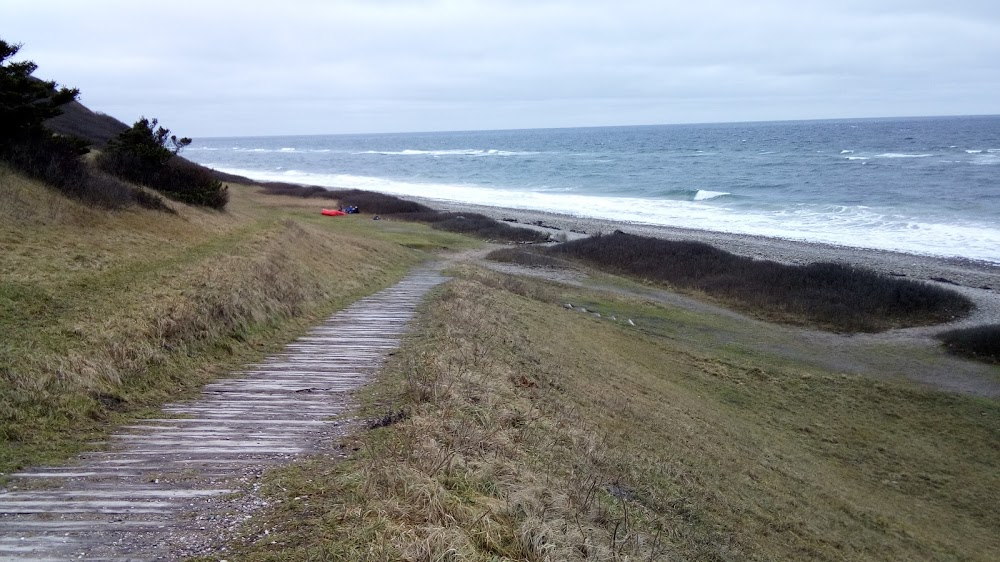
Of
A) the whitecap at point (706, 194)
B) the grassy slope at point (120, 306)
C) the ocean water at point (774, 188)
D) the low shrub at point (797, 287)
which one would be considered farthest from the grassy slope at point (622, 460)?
the whitecap at point (706, 194)

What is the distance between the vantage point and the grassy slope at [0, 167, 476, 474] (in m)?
7.49

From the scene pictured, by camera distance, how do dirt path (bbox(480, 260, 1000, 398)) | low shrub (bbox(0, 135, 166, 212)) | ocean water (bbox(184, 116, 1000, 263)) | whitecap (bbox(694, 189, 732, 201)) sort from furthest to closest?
whitecap (bbox(694, 189, 732, 201)) < ocean water (bbox(184, 116, 1000, 263)) < dirt path (bbox(480, 260, 1000, 398)) < low shrub (bbox(0, 135, 166, 212))

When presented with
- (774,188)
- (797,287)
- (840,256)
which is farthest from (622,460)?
(774,188)

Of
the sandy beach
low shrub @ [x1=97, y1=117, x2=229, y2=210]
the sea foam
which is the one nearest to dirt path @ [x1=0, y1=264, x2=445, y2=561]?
low shrub @ [x1=97, y1=117, x2=229, y2=210]

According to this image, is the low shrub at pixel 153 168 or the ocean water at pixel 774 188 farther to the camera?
the ocean water at pixel 774 188

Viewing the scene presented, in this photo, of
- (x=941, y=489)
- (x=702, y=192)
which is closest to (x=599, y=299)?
(x=941, y=489)

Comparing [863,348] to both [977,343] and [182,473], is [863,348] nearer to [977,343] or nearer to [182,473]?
[977,343]

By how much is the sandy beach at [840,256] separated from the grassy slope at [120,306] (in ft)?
72.2

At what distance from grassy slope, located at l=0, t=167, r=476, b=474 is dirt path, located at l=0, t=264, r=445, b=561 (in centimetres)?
49

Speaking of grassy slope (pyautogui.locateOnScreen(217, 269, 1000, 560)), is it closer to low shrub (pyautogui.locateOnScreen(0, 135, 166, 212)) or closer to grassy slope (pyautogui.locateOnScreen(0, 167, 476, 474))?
grassy slope (pyautogui.locateOnScreen(0, 167, 476, 474))

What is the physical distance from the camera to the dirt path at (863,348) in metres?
19.0

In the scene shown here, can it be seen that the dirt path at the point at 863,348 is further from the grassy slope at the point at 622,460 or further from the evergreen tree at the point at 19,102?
the evergreen tree at the point at 19,102

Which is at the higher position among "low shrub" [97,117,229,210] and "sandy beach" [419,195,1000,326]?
"low shrub" [97,117,229,210]

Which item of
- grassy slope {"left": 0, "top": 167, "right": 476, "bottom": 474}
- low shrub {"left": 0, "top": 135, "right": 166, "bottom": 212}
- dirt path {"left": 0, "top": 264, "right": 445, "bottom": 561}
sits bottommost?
dirt path {"left": 0, "top": 264, "right": 445, "bottom": 561}
